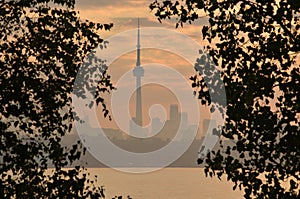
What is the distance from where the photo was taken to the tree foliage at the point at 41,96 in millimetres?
21156

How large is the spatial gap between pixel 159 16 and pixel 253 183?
541 cm

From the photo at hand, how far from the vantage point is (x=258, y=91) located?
18344 millimetres

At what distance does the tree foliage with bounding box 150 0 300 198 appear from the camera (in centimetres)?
1817

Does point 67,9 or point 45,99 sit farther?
point 67,9

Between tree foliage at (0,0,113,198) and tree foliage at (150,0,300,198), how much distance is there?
4.61m

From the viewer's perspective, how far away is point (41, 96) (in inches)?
856

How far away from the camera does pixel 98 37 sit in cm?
2386

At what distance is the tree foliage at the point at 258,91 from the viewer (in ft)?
59.6

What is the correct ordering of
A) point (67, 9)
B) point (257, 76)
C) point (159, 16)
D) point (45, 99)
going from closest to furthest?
point (257, 76)
point (159, 16)
point (45, 99)
point (67, 9)

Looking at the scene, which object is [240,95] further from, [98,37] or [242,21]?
[98,37]

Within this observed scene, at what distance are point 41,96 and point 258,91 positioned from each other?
23.1 ft

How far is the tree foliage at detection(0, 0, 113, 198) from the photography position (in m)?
21.2

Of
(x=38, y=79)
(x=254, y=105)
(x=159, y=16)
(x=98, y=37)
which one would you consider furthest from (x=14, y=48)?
(x=254, y=105)

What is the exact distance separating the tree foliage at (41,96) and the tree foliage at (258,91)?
181 inches
